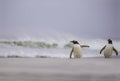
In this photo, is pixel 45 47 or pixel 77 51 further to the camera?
pixel 45 47

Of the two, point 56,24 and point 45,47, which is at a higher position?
point 56,24

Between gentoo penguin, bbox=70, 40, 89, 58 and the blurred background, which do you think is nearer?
gentoo penguin, bbox=70, 40, 89, 58

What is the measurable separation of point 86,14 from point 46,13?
0.23m

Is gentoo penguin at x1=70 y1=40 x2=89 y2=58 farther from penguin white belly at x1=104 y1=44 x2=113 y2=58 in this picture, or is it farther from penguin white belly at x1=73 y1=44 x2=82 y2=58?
penguin white belly at x1=104 y1=44 x2=113 y2=58

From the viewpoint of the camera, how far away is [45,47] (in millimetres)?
1514

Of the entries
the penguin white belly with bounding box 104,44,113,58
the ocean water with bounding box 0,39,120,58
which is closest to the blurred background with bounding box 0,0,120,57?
the ocean water with bounding box 0,39,120,58

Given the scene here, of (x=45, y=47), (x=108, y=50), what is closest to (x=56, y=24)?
(x=45, y=47)

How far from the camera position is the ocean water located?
1.48 meters

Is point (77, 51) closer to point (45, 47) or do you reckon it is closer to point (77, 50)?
point (77, 50)

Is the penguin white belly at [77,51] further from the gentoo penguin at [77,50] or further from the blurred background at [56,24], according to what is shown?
the blurred background at [56,24]

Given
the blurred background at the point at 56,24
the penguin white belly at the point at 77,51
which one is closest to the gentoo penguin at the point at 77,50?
the penguin white belly at the point at 77,51

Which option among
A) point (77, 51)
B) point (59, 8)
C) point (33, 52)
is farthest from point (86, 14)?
point (33, 52)

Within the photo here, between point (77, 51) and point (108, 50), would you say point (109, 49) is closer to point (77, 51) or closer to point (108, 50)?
point (108, 50)

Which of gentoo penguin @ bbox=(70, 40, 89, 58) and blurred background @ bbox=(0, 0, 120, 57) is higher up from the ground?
blurred background @ bbox=(0, 0, 120, 57)
